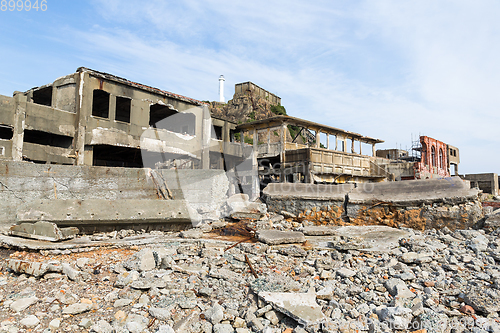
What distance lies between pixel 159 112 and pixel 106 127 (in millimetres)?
3910

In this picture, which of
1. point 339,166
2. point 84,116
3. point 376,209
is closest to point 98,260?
point 376,209

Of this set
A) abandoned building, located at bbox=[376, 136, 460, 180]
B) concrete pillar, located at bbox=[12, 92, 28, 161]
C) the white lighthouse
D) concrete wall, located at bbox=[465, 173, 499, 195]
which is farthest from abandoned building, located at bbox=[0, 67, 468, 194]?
the white lighthouse

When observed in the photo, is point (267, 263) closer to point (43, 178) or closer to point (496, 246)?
point (496, 246)

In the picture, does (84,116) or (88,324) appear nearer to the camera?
(88,324)

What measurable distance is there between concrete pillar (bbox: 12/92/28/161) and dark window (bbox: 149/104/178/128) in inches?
228

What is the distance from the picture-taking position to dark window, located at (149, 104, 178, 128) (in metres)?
15.9

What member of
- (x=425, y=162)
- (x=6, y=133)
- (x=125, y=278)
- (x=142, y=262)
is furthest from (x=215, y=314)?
(x=425, y=162)

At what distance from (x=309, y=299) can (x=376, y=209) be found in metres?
4.24

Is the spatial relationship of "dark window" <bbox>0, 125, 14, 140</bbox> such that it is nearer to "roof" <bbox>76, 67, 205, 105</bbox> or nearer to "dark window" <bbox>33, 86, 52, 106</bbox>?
"dark window" <bbox>33, 86, 52, 106</bbox>

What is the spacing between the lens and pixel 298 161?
14867mm

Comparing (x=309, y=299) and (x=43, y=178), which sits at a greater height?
(x=43, y=178)

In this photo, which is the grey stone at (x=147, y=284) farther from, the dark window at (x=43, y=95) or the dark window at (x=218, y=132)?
the dark window at (x=218, y=132)

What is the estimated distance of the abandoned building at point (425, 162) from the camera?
2323 cm

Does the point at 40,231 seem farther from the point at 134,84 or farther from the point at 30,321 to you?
the point at 134,84
